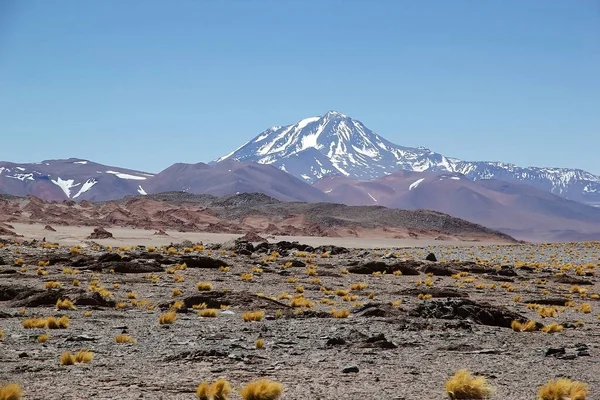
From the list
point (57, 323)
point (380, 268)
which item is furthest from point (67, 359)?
point (380, 268)

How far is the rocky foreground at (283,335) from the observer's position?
975 centimetres

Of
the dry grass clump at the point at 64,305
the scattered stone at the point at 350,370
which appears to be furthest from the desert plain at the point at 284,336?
the dry grass clump at the point at 64,305

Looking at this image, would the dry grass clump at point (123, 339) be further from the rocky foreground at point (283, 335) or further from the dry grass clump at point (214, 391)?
the dry grass clump at point (214, 391)

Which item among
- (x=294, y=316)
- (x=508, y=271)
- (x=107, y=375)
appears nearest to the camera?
(x=107, y=375)

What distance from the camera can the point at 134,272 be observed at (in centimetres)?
2755

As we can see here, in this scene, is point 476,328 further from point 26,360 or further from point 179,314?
point 26,360

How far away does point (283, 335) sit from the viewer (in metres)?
13.8

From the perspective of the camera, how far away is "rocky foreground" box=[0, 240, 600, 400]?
9.75m

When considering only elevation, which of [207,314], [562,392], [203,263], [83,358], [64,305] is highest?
[562,392]

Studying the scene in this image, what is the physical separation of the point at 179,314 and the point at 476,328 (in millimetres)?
6737

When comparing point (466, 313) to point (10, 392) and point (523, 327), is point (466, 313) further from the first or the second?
point (10, 392)

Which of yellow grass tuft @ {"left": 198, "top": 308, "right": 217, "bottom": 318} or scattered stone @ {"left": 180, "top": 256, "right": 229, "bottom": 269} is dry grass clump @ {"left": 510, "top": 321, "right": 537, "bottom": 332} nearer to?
yellow grass tuft @ {"left": 198, "top": 308, "right": 217, "bottom": 318}

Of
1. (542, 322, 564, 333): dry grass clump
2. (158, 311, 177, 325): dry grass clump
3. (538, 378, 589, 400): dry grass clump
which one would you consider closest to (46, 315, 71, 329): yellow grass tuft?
→ (158, 311, 177, 325): dry grass clump

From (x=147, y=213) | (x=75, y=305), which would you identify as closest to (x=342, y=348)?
(x=75, y=305)
